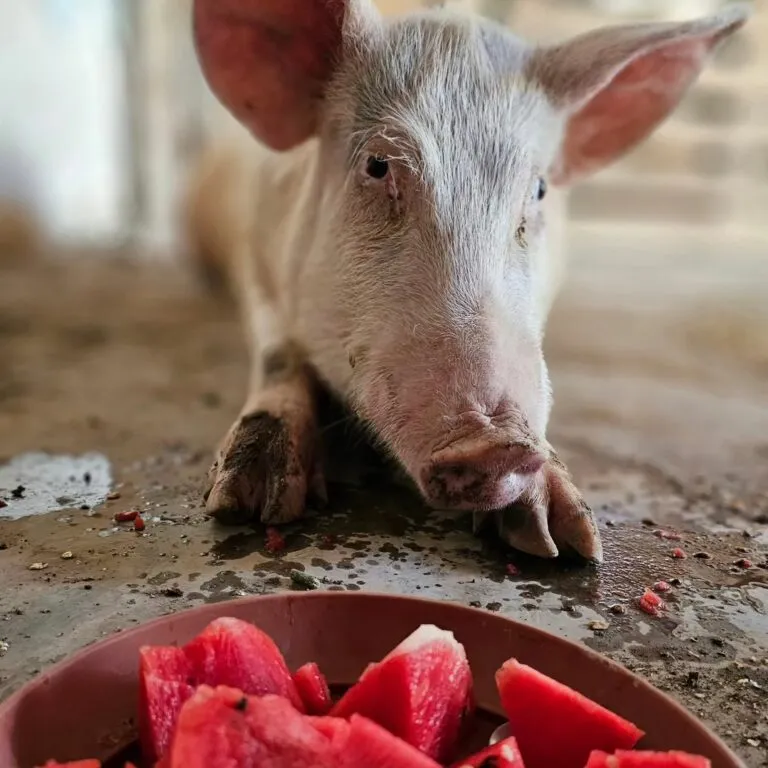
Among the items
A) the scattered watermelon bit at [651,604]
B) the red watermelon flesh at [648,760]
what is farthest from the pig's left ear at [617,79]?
the red watermelon flesh at [648,760]

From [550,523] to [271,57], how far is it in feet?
4.40

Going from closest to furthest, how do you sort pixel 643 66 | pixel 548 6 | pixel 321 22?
pixel 321 22, pixel 643 66, pixel 548 6

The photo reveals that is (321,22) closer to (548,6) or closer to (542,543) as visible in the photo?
(542,543)

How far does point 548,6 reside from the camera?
26.7 ft

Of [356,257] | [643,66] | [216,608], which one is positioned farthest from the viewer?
[643,66]

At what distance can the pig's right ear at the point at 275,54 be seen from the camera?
221 cm

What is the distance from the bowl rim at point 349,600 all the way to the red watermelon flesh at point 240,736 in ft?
0.83

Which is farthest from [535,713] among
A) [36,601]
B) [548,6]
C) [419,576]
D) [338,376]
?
[548,6]

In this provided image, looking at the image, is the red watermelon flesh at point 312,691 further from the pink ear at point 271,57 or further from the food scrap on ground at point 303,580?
the pink ear at point 271,57

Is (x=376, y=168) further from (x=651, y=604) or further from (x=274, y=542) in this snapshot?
(x=651, y=604)

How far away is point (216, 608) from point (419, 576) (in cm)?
52

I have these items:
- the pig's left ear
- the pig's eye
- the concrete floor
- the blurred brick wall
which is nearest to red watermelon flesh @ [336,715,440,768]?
the concrete floor

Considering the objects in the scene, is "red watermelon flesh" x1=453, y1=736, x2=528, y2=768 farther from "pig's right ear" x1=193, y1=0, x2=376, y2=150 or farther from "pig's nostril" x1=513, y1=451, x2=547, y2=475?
"pig's right ear" x1=193, y1=0, x2=376, y2=150

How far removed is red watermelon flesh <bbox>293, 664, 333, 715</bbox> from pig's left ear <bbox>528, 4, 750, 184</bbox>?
150 cm
